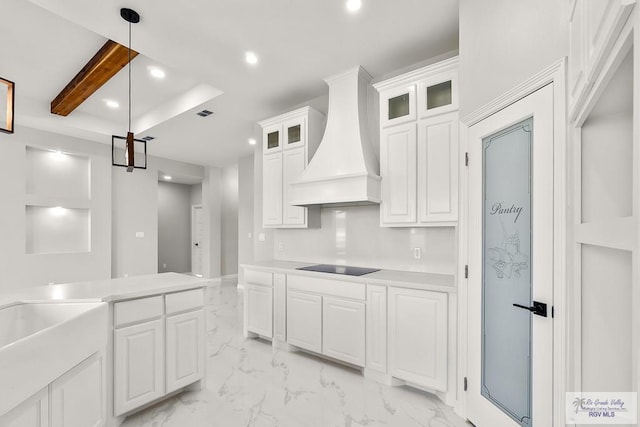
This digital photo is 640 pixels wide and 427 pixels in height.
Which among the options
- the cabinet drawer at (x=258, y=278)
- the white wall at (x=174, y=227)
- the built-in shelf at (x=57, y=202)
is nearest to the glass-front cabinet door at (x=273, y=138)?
the cabinet drawer at (x=258, y=278)

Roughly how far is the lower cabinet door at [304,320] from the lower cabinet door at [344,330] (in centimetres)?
7

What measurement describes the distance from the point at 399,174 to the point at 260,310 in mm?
2239

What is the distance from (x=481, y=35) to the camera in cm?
185

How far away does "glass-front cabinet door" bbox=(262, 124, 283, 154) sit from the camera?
3.65 meters

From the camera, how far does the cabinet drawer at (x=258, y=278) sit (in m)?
3.28

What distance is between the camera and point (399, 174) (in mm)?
2650

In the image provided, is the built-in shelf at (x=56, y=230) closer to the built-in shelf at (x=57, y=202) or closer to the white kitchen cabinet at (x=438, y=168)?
the built-in shelf at (x=57, y=202)

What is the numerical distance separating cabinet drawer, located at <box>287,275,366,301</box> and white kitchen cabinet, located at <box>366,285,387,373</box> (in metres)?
0.11

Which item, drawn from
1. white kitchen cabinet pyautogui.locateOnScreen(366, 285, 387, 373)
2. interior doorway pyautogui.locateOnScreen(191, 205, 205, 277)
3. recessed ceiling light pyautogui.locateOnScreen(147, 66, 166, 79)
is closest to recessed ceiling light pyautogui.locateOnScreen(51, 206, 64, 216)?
interior doorway pyautogui.locateOnScreen(191, 205, 205, 277)

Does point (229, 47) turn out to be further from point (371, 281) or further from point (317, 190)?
point (371, 281)

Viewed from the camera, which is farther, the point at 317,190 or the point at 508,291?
the point at 317,190

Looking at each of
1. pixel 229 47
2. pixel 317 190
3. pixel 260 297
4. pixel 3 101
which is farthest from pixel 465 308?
pixel 3 101

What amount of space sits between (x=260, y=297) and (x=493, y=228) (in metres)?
2.58

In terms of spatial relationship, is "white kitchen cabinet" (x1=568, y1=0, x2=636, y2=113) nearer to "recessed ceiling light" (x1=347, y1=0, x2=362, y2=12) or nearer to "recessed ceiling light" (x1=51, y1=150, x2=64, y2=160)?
"recessed ceiling light" (x1=347, y1=0, x2=362, y2=12)
